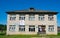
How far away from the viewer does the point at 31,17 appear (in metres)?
38.7

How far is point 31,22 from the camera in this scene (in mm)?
38500

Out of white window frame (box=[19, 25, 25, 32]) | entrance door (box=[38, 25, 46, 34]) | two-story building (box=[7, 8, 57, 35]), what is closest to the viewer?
two-story building (box=[7, 8, 57, 35])

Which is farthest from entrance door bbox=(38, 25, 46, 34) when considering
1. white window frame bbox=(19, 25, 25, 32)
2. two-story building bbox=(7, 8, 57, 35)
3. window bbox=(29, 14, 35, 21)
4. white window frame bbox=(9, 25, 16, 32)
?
white window frame bbox=(9, 25, 16, 32)

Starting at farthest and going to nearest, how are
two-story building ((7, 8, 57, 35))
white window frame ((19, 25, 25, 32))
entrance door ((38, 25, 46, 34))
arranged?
entrance door ((38, 25, 46, 34)) < white window frame ((19, 25, 25, 32)) < two-story building ((7, 8, 57, 35))

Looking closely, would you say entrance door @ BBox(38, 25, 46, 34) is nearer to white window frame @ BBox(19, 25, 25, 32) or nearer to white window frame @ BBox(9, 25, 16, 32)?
white window frame @ BBox(19, 25, 25, 32)

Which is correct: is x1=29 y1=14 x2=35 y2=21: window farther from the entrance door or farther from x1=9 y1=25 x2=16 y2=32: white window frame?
x1=9 y1=25 x2=16 y2=32: white window frame

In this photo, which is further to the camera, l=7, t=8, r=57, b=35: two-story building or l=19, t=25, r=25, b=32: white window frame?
l=19, t=25, r=25, b=32: white window frame

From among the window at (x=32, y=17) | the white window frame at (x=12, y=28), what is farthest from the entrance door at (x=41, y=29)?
the white window frame at (x=12, y=28)

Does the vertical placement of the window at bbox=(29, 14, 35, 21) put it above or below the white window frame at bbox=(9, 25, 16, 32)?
above

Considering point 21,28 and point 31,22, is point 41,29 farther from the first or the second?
point 21,28

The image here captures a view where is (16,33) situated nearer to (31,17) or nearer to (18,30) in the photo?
(18,30)

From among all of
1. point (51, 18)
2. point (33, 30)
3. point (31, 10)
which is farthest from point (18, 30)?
point (51, 18)

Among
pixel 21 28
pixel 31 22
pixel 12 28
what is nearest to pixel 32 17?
pixel 31 22

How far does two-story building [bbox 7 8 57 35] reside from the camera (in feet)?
126
